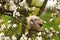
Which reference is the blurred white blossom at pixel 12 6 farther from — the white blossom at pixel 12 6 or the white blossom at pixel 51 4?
the white blossom at pixel 51 4

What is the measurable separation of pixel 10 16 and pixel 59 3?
0.47m

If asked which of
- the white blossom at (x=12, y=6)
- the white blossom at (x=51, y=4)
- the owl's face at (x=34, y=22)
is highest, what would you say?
the white blossom at (x=51, y=4)

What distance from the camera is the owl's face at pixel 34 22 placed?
1219 millimetres

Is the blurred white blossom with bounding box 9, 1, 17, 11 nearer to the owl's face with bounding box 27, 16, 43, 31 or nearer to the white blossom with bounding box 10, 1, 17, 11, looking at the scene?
the white blossom with bounding box 10, 1, 17, 11

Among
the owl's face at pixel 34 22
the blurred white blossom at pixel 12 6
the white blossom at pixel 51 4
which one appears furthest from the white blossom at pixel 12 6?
the white blossom at pixel 51 4

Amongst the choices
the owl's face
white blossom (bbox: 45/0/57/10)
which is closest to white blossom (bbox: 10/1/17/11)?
the owl's face

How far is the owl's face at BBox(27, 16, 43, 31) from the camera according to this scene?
1.22m

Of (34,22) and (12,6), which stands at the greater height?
(12,6)

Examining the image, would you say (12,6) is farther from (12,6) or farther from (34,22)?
(34,22)

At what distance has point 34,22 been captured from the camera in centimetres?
122

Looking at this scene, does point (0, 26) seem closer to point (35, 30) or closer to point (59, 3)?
point (35, 30)

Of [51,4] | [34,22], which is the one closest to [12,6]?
[34,22]

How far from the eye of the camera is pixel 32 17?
4.06 feet

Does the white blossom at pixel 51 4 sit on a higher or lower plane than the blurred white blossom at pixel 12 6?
higher
